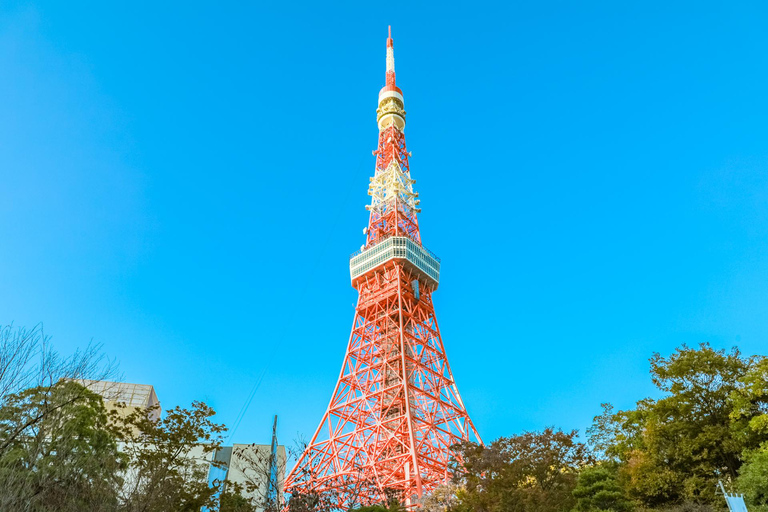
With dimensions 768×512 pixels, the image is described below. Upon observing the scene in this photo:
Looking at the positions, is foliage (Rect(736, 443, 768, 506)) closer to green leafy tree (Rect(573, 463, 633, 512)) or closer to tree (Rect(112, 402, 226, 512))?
green leafy tree (Rect(573, 463, 633, 512))

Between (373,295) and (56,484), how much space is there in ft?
78.1

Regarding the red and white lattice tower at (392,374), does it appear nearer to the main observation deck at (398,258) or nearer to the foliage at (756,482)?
the main observation deck at (398,258)

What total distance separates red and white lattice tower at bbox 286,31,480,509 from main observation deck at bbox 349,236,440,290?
0.07 meters

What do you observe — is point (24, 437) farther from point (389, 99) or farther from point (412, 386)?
point (389, 99)

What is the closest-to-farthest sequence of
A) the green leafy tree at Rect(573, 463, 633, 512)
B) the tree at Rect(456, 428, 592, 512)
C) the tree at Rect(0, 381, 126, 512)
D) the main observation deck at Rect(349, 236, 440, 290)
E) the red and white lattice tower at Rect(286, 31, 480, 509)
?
1. the tree at Rect(0, 381, 126, 512)
2. the tree at Rect(456, 428, 592, 512)
3. the green leafy tree at Rect(573, 463, 633, 512)
4. the red and white lattice tower at Rect(286, 31, 480, 509)
5. the main observation deck at Rect(349, 236, 440, 290)

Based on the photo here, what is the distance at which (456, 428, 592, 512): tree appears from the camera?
1300 centimetres

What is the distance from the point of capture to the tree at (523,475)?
13.0m

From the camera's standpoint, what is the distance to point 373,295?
34.1 meters

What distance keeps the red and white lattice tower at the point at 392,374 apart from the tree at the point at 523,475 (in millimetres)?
5466

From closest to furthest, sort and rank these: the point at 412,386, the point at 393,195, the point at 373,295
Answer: the point at 412,386 < the point at 373,295 < the point at 393,195

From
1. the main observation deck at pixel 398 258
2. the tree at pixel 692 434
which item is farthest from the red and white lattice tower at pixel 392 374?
the tree at pixel 692 434

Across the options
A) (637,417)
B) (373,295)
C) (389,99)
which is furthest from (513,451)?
(389,99)

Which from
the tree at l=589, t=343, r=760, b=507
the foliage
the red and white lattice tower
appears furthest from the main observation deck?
the foliage

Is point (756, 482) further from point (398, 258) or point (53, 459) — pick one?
point (398, 258)
